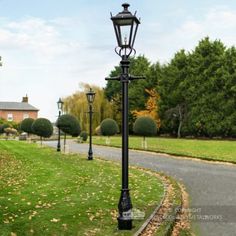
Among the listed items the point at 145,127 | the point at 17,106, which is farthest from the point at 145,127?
the point at 17,106

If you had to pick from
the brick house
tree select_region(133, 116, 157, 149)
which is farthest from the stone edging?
the brick house

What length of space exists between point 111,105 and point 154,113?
10714 millimetres

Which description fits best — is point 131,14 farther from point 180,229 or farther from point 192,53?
point 192,53

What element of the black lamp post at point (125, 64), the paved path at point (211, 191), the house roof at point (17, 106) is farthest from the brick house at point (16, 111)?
the black lamp post at point (125, 64)

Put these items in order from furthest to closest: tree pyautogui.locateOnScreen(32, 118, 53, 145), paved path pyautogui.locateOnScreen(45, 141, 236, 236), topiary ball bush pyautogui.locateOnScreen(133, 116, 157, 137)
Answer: tree pyautogui.locateOnScreen(32, 118, 53, 145), topiary ball bush pyautogui.locateOnScreen(133, 116, 157, 137), paved path pyautogui.locateOnScreen(45, 141, 236, 236)

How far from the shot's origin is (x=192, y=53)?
191 feet

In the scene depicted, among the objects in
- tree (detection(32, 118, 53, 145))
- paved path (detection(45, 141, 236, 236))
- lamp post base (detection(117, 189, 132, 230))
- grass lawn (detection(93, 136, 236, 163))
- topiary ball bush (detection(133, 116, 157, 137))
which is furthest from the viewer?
tree (detection(32, 118, 53, 145))

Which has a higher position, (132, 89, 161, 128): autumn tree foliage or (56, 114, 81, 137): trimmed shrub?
(132, 89, 161, 128): autumn tree foliage

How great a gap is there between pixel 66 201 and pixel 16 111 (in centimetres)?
8362

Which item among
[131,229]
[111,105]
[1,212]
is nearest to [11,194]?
[1,212]

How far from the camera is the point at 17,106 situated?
3553 inches

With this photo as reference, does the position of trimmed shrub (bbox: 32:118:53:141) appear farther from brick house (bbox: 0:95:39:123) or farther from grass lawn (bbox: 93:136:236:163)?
Answer: brick house (bbox: 0:95:39:123)

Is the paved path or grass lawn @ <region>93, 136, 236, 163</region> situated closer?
the paved path

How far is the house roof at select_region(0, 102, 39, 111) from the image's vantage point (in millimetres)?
89256
